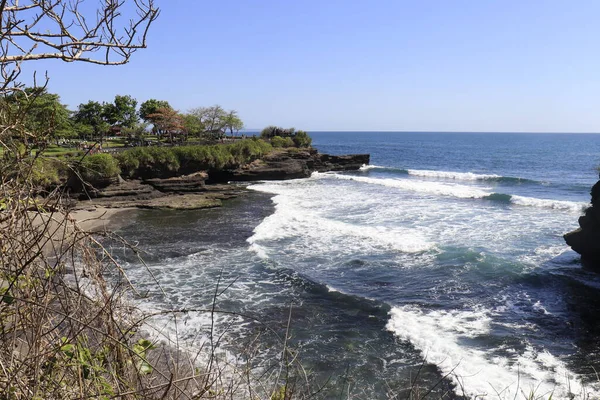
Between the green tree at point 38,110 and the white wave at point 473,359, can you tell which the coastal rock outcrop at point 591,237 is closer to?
the white wave at point 473,359

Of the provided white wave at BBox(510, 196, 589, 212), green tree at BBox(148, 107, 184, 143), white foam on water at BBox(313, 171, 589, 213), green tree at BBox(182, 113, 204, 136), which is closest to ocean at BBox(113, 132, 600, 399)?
white wave at BBox(510, 196, 589, 212)

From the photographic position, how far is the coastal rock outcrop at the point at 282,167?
42844mm

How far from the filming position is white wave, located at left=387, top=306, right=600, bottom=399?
8.69 m

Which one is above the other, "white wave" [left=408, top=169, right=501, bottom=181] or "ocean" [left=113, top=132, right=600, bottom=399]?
"white wave" [left=408, top=169, right=501, bottom=181]

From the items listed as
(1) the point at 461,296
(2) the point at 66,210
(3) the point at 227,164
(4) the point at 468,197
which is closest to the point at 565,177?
(4) the point at 468,197

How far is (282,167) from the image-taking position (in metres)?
45.1

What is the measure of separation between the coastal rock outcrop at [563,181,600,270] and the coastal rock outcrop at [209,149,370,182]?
101 ft

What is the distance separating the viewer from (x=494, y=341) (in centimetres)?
1066

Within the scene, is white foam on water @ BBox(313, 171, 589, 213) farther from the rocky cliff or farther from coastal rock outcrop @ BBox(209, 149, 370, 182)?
the rocky cliff

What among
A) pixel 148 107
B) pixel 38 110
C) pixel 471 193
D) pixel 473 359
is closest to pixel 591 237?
pixel 473 359

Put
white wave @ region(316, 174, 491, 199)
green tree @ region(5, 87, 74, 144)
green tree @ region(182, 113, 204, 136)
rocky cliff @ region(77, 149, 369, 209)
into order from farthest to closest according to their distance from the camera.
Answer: green tree @ region(182, 113, 204, 136), white wave @ region(316, 174, 491, 199), rocky cliff @ region(77, 149, 369, 209), green tree @ region(5, 87, 74, 144)

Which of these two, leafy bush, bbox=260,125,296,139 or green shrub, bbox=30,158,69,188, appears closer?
green shrub, bbox=30,158,69,188

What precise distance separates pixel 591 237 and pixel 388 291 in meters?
7.88

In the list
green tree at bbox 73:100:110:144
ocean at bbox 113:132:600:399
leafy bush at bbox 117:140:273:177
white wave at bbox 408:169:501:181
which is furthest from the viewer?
green tree at bbox 73:100:110:144
